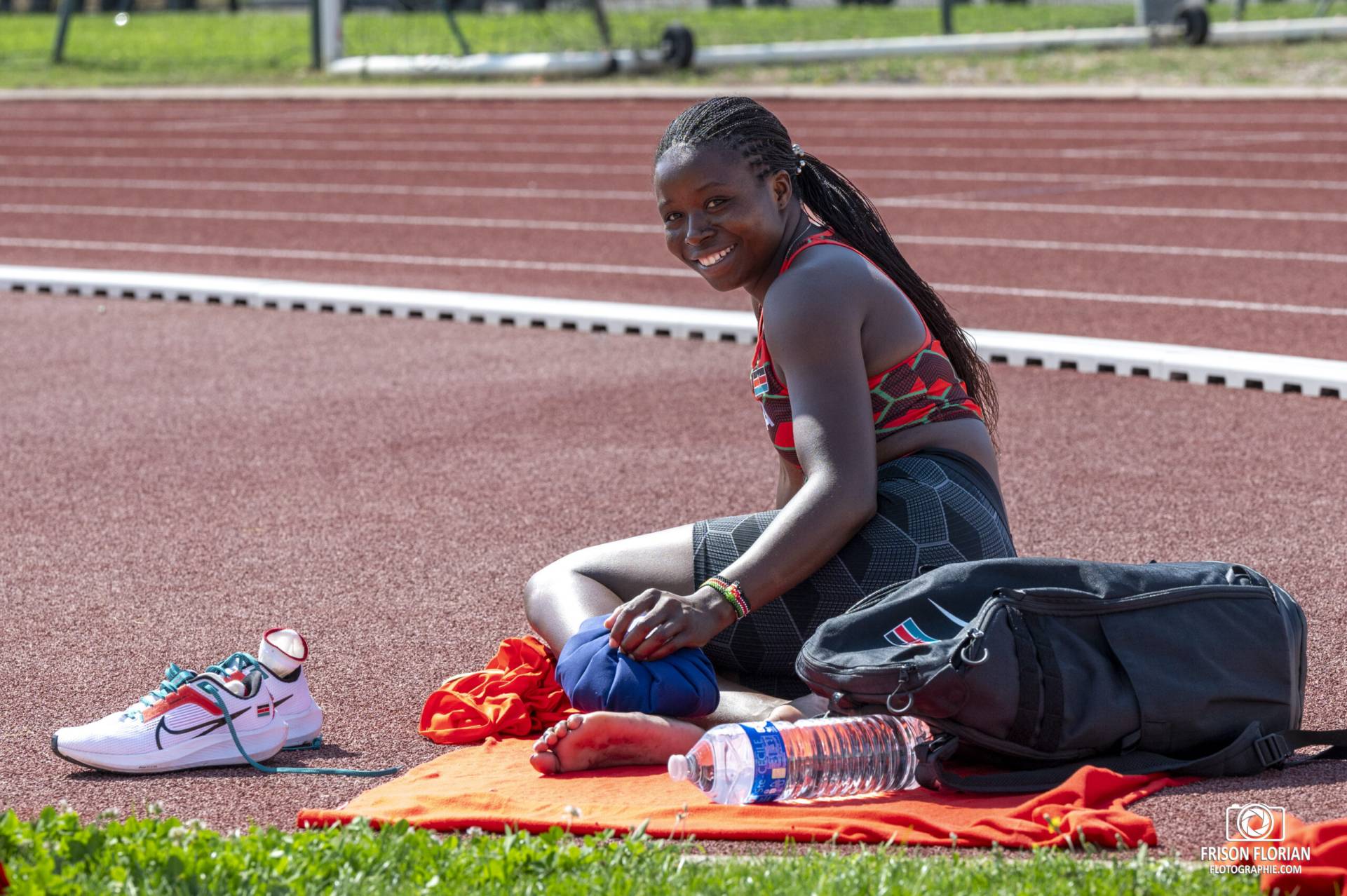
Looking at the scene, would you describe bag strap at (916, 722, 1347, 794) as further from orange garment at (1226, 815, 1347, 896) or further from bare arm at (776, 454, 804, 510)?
bare arm at (776, 454, 804, 510)

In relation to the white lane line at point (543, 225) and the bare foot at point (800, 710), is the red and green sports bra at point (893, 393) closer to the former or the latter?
the bare foot at point (800, 710)

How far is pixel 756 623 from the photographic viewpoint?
3814 millimetres

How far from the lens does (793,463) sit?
390 cm

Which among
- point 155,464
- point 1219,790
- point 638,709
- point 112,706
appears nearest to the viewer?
point 1219,790

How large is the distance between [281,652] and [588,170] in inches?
501

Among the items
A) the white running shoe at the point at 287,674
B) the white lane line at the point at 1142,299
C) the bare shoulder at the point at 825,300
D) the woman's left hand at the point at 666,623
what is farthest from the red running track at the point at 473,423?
the bare shoulder at the point at 825,300

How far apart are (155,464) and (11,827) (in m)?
3.91

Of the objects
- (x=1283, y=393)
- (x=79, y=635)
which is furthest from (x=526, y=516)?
(x=1283, y=393)

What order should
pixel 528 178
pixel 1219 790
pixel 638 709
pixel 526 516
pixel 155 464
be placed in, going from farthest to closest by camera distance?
pixel 528 178, pixel 155 464, pixel 526 516, pixel 638 709, pixel 1219 790

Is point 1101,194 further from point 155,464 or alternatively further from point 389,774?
point 389,774

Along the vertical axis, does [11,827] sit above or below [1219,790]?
above

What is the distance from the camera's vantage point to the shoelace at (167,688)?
3.70m

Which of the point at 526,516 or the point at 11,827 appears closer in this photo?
the point at 11,827

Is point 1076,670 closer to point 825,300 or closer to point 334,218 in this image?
point 825,300
